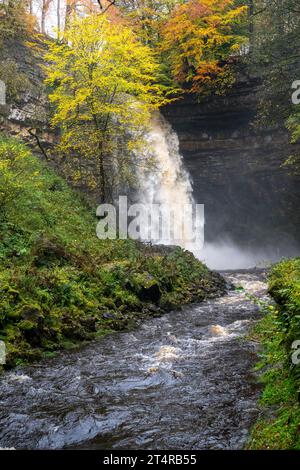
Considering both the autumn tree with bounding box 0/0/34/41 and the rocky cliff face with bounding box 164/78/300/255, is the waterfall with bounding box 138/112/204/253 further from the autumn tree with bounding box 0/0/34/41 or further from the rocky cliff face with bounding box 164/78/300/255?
the autumn tree with bounding box 0/0/34/41

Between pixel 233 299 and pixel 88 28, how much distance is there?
1261cm

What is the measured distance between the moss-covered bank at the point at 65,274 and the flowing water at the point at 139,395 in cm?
89

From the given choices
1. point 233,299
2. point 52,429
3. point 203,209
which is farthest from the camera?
point 203,209

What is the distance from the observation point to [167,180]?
25922 mm

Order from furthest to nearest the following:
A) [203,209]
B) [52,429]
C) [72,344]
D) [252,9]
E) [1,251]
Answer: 1. [203,209]
2. [252,9]
3. [1,251]
4. [72,344]
5. [52,429]

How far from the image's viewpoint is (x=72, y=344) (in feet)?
31.5

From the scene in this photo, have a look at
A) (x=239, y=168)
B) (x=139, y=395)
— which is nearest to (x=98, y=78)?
(x=239, y=168)

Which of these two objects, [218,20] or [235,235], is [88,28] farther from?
[235,235]

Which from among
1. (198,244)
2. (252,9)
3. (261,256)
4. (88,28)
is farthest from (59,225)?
(252,9)

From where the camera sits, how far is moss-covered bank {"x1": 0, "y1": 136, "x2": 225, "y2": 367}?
30.9 feet

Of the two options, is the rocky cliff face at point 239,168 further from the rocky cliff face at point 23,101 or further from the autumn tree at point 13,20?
the autumn tree at point 13,20

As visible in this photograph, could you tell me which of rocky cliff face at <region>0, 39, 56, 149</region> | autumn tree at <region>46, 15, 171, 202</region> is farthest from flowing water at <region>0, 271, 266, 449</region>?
rocky cliff face at <region>0, 39, 56, 149</region>

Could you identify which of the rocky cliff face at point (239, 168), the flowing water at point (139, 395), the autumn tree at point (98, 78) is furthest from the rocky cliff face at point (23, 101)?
the flowing water at point (139, 395)

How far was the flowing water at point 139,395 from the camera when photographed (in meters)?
5.23
